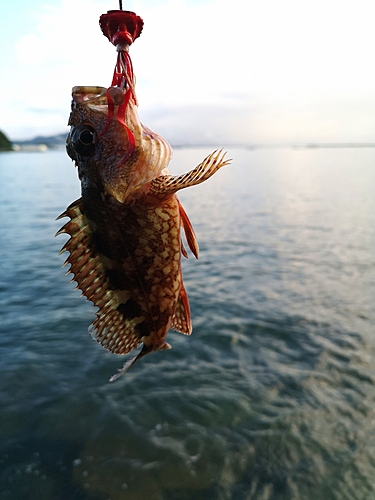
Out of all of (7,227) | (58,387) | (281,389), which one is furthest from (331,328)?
(7,227)

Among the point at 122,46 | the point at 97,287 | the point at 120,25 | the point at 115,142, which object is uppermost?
the point at 120,25

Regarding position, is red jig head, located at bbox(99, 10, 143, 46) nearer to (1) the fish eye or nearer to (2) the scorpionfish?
(2) the scorpionfish

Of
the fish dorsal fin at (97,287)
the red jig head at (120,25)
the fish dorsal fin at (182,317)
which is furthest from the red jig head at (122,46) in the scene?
the fish dorsal fin at (182,317)

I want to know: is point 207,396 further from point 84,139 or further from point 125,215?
point 84,139

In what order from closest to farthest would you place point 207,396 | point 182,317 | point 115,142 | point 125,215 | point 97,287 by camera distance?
1. point 115,142
2. point 125,215
3. point 97,287
4. point 182,317
5. point 207,396

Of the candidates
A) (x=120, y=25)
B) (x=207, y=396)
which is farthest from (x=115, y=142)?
(x=207, y=396)
